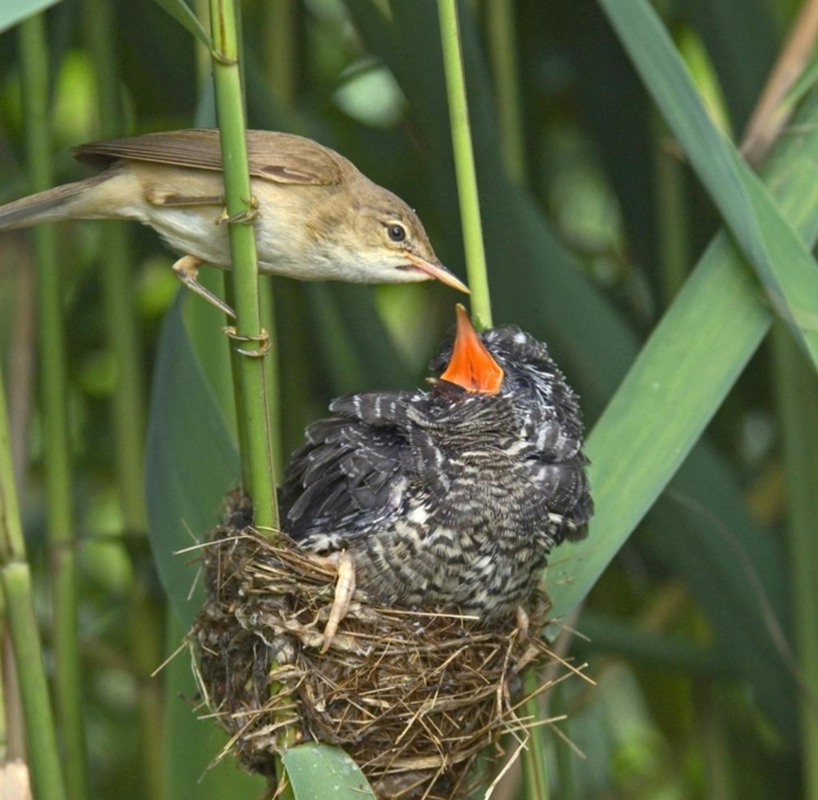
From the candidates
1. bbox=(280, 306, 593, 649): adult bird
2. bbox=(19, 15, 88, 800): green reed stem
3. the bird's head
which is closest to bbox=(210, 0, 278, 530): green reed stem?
bbox=(280, 306, 593, 649): adult bird

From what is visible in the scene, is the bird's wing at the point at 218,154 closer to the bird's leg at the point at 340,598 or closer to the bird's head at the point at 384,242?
the bird's head at the point at 384,242

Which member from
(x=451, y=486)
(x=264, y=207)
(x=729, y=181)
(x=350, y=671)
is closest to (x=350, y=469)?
(x=451, y=486)

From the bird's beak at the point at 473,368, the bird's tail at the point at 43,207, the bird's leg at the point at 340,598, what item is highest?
the bird's tail at the point at 43,207

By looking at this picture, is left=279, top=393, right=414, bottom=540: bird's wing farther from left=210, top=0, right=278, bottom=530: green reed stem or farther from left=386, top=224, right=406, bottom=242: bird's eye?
left=210, top=0, right=278, bottom=530: green reed stem

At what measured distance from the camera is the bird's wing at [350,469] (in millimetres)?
1832

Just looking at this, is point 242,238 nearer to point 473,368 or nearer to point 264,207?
point 264,207

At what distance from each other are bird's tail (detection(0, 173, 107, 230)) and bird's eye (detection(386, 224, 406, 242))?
421 mm

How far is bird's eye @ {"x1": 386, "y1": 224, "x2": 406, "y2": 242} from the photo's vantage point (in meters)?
1.91

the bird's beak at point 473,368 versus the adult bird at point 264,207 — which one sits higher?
the adult bird at point 264,207

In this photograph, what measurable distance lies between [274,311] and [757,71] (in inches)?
39.1

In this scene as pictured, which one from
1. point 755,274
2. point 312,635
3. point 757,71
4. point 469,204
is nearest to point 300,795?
point 312,635

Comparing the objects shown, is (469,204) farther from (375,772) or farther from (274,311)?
(274,311)

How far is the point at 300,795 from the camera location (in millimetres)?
1462

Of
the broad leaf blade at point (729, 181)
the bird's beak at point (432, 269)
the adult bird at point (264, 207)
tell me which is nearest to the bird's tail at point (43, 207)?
the adult bird at point (264, 207)
